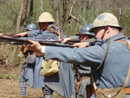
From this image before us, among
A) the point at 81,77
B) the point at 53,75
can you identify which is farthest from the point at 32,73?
the point at 81,77

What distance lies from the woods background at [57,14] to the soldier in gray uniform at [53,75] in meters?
7.14

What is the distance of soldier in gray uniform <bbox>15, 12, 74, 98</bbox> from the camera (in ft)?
21.7

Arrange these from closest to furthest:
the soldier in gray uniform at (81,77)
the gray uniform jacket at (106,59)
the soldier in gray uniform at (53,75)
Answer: the gray uniform jacket at (106,59), the soldier in gray uniform at (81,77), the soldier in gray uniform at (53,75)

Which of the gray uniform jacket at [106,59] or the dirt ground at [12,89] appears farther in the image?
the dirt ground at [12,89]

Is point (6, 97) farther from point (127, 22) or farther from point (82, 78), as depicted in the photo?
point (127, 22)

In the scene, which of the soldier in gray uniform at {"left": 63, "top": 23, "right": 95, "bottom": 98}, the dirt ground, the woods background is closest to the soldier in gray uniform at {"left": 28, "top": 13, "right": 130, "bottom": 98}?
the soldier in gray uniform at {"left": 63, "top": 23, "right": 95, "bottom": 98}

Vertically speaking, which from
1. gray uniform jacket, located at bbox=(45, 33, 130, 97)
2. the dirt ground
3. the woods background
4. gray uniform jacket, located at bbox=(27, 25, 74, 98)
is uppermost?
the woods background

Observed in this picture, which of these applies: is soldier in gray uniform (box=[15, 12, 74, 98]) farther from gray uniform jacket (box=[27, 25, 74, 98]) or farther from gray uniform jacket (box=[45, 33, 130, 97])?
gray uniform jacket (box=[45, 33, 130, 97])

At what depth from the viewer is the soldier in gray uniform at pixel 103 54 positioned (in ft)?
10.9

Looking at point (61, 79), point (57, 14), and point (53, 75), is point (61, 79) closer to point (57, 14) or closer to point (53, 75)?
point (53, 75)

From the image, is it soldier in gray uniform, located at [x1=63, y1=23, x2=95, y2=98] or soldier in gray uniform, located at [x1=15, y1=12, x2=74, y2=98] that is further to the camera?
soldier in gray uniform, located at [x1=15, y1=12, x2=74, y2=98]

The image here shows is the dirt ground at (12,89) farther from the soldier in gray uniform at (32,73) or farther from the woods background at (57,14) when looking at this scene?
the woods background at (57,14)

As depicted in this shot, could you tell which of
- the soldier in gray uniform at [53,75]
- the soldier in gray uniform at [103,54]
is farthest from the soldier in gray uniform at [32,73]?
the soldier in gray uniform at [103,54]

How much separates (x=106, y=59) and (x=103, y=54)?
3.5 inches
